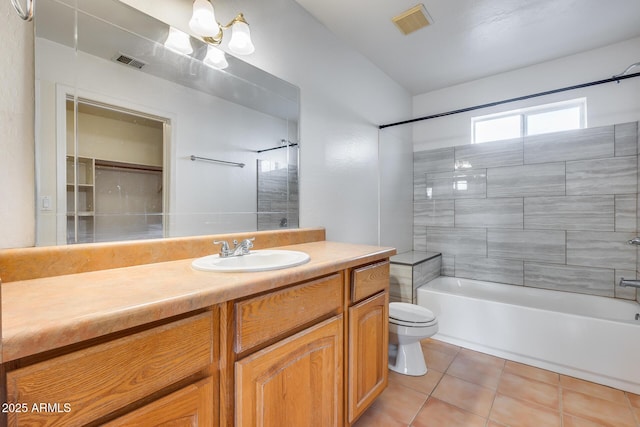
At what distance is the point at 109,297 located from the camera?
2.35 feet

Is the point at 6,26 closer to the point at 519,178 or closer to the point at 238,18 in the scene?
the point at 238,18

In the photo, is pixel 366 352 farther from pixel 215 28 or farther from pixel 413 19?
pixel 413 19

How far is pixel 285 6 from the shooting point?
5.97 feet

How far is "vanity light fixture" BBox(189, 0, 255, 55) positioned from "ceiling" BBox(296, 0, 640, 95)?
0.71 m

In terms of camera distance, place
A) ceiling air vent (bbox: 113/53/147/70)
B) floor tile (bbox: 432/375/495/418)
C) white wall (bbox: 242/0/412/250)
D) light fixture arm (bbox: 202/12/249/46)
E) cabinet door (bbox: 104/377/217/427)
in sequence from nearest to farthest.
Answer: cabinet door (bbox: 104/377/217/427)
ceiling air vent (bbox: 113/53/147/70)
light fixture arm (bbox: 202/12/249/46)
floor tile (bbox: 432/375/495/418)
white wall (bbox: 242/0/412/250)

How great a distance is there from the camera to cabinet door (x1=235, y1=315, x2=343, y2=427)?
88 centimetres

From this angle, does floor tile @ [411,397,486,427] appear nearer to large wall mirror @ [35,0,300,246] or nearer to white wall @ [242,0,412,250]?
white wall @ [242,0,412,250]

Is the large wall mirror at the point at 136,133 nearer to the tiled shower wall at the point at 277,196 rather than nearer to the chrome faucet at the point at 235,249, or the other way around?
the tiled shower wall at the point at 277,196

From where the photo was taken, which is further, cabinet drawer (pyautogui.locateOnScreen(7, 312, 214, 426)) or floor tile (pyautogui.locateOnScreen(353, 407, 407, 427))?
floor tile (pyautogui.locateOnScreen(353, 407, 407, 427))

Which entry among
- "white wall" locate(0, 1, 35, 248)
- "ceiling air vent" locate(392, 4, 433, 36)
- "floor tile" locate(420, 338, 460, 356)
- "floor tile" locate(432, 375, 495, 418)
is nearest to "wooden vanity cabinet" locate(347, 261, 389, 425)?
"floor tile" locate(432, 375, 495, 418)

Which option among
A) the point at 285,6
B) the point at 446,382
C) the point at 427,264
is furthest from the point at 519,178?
the point at 285,6

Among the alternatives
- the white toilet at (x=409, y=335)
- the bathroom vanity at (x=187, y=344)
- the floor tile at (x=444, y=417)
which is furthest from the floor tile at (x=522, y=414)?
the bathroom vanity at (x=187, y=344)

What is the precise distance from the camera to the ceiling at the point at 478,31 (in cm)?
193

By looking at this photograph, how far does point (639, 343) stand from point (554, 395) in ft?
2.00
